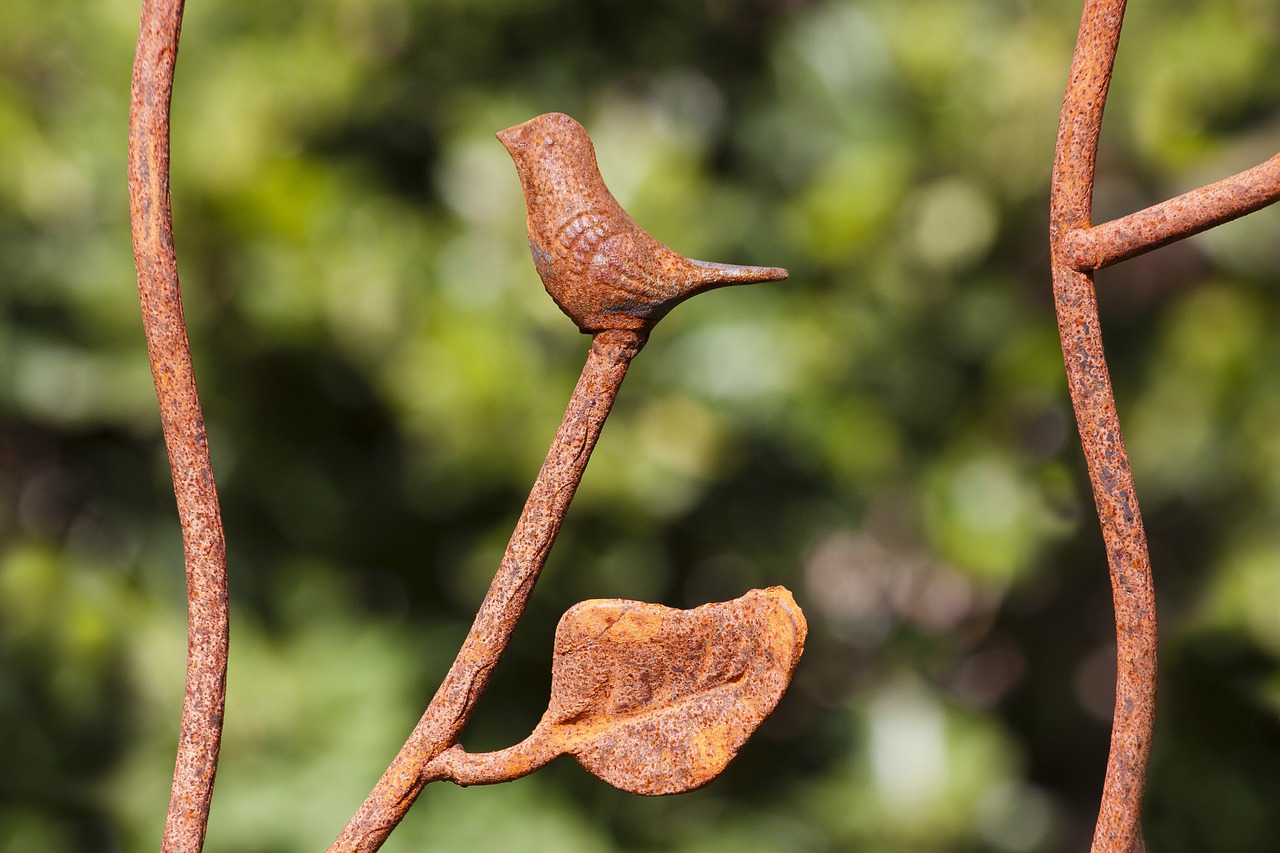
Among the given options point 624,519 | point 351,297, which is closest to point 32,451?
point 351,297

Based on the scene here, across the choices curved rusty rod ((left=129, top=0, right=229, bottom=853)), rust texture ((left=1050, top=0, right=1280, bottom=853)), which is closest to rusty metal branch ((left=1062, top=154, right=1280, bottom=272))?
rust texture ((left=1050, top=0, right=1280, bottom=853))

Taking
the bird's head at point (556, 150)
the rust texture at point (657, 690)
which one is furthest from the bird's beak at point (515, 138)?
the rust texture at point (657, 690)

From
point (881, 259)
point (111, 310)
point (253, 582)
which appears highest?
point (881, 259)

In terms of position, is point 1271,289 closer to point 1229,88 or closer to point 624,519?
point 1229,88

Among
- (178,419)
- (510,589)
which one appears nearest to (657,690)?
(510,589)

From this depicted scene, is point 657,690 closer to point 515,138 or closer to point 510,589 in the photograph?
point 510,589

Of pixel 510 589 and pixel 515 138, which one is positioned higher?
pixel 515 138
